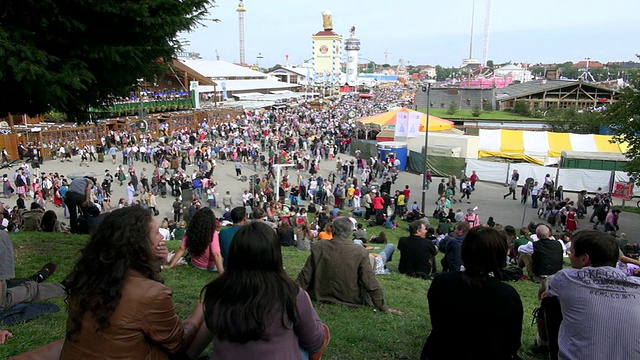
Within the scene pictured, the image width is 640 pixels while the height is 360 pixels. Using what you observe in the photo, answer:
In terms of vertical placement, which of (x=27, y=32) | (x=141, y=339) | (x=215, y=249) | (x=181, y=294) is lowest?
(x=181, y=294)

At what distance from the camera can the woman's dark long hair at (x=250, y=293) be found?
2.19m

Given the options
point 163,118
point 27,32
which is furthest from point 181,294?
point 163,118

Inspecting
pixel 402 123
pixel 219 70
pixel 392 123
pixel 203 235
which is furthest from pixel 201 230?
pixel 219 70

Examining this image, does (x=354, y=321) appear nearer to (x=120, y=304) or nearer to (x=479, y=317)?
(x=479, y=317)

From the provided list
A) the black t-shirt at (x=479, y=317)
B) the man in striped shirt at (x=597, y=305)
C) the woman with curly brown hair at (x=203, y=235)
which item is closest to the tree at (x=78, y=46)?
the woman with curly brown hair at (x=203, y=235)

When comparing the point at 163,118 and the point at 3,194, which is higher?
the point at 163,118

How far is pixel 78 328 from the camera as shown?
2.27 metres

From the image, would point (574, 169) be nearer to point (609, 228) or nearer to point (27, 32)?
point (609, 228)

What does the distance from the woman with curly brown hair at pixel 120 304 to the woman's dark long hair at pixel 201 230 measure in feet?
8.80

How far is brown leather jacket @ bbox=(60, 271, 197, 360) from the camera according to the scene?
87.6 inches

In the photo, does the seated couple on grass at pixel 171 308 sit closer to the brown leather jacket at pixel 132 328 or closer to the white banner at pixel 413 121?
the brown leather jacket at pixel 132 328

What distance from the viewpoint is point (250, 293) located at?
2.22 m

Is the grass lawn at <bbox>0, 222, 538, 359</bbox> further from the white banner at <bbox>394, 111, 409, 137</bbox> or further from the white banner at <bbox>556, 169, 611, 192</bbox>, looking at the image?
the white banner at <bbox>556, 169, 611, 192</bbox>

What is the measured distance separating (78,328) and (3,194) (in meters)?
21.7
